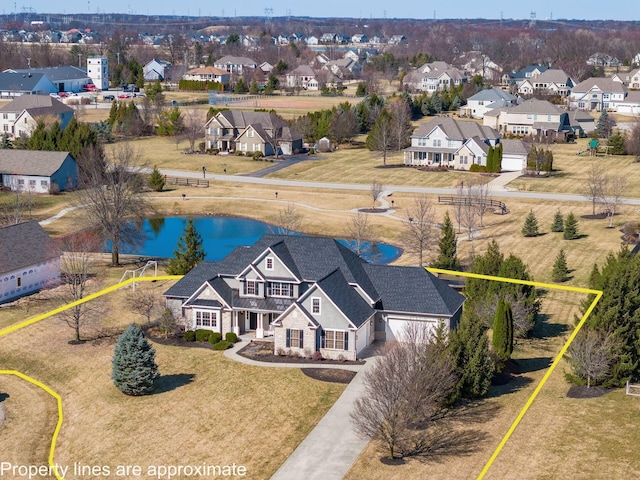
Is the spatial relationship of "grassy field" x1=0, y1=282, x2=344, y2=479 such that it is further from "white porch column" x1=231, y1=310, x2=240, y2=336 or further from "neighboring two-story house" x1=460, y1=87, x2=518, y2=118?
"neighboring two-story house" x1=460, y1=87, x2=518, y2=118

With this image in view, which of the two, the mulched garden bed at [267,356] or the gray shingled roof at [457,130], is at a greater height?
the gray shingled roof at [457,130]

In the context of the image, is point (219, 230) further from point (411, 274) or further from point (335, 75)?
point (335, 75)

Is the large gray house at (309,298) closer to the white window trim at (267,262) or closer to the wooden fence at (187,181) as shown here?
the white window trim at (267,262)

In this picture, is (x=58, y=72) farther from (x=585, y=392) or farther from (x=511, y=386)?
(x=585, y=392)

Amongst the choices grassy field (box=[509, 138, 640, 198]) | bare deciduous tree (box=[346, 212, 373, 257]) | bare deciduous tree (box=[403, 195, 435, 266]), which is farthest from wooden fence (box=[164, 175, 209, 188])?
grassy field (box=[509, 138, 640, 198])

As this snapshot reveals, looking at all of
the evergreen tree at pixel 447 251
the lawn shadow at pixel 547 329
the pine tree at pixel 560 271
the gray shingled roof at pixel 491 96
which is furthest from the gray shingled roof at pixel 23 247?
the gray shingled roof at pixel 491 96

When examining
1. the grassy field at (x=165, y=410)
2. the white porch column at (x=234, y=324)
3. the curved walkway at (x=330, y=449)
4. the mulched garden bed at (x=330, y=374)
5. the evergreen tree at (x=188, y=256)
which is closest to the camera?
the curved walkway at (x=330, y=449)
